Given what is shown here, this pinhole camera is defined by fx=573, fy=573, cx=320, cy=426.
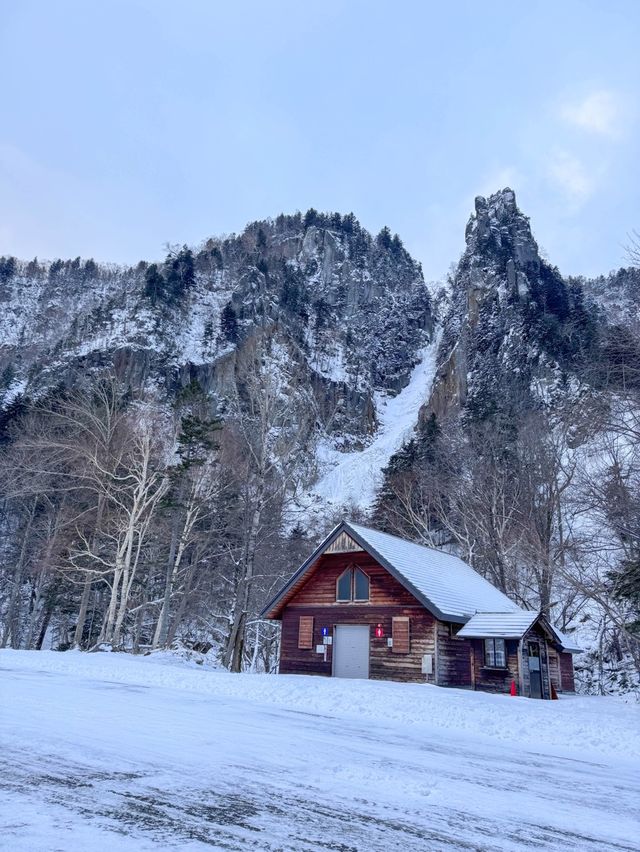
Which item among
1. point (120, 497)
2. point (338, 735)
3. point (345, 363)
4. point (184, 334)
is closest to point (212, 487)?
point (120, 497)

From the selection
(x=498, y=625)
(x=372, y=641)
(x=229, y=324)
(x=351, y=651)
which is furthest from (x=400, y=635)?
(x=229, y=324)

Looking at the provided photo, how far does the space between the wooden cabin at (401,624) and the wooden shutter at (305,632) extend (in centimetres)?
4

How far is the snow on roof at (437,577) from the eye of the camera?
2311cm

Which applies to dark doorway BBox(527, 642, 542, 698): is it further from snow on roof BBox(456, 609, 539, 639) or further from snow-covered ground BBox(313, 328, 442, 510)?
snow-covered ground BBox(313, 328, 442, 510)

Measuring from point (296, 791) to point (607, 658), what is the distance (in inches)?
1356

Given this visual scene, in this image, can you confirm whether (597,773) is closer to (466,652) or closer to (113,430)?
(466,652)

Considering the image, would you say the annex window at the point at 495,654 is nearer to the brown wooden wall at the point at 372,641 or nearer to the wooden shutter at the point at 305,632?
the brown wooden wall at the point at 372,641

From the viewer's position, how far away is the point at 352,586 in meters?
25.1

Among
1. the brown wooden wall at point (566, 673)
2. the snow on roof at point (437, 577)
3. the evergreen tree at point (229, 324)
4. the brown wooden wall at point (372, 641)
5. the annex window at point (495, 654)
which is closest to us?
the brown wooden wall at point (372, 641)

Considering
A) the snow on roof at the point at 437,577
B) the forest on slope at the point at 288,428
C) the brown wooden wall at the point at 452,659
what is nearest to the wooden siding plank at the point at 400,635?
the brown wooden wall at the point at 452,659

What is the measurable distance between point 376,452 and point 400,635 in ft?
207

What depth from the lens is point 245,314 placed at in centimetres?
10038

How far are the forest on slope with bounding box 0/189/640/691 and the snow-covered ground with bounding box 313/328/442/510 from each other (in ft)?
5.27

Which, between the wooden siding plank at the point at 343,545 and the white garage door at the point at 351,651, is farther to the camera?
the wooden siding plank at the point at 343,545
